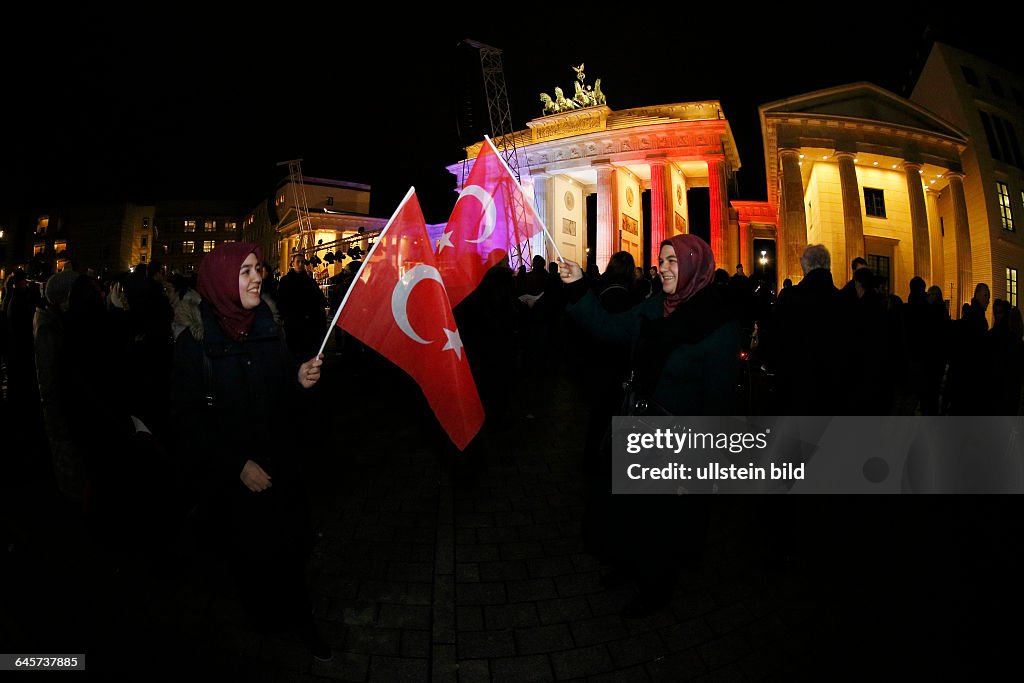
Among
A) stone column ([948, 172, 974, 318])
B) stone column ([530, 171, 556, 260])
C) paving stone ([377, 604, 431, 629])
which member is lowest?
paving stone ([377, 604, 431, 629])

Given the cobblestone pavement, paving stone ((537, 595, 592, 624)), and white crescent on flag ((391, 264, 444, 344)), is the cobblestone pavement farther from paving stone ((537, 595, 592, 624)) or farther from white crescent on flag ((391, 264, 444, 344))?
white crescent on flag ((391, 264, 444, 344))

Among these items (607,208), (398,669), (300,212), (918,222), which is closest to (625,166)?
(607,208)

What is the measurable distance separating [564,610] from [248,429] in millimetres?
2177

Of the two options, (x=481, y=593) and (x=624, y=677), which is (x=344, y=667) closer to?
(x=481, y=593)

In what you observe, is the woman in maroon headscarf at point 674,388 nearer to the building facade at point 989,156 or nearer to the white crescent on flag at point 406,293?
the white crescent on flag at point 406,293

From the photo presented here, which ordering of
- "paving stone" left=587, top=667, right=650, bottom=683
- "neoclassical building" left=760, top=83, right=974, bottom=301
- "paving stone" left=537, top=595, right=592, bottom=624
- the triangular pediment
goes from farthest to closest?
the triangular pediment, "neoclassical building" left=760, top=83, right=974, bottom=301, "paving stone" left=537, top=595, right=592, bottom=624, "paving stone" left=587, top=667, right=650, bottom=683

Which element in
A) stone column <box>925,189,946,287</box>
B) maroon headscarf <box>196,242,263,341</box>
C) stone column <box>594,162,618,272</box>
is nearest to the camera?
maroon headscarf <box>196,242,263,341</box>

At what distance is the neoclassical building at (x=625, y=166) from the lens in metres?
34.2

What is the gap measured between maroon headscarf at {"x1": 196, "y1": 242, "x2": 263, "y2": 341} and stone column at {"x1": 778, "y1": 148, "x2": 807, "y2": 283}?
86.3 ft

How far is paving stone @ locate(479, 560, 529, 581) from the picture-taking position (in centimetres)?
342

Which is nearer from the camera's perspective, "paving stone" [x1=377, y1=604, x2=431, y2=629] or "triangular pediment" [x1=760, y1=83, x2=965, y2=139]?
"paving stone" [x1=377, y1=604, x2=431, y2=629]

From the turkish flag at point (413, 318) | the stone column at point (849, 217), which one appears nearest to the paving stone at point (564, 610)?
the turkish flag at point (413, 318)

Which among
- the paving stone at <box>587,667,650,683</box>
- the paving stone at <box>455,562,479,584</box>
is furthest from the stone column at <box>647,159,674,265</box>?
the paving stone at <box>587,667,650,683</box>

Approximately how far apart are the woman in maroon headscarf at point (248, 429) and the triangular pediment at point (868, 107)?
3187cm
